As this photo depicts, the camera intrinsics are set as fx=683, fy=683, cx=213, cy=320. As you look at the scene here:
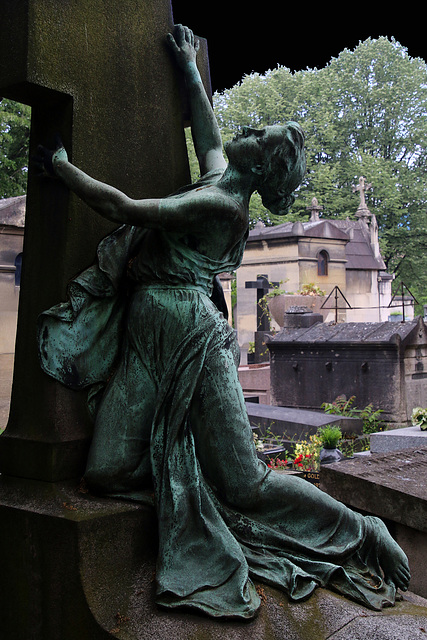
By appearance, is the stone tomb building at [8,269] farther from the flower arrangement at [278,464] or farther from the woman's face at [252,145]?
the woman's face at [252,145]

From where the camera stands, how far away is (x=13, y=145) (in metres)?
16.0

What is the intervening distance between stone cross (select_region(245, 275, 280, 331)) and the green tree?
7.82 meters

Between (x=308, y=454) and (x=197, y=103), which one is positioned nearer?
(x=197, y=103)

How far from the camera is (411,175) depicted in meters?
38.4

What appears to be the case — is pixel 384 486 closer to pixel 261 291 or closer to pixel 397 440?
pixel 397 440

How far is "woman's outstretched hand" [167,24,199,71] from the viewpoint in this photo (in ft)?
11.7

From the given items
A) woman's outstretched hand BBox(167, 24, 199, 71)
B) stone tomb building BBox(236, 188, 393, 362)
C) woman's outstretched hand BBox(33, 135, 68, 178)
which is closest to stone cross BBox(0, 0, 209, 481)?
woman's outstretched hand BBox(33, 135, 68, 178)

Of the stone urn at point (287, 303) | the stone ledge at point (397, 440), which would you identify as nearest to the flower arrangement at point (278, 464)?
the stone ledge at point (397, 440)

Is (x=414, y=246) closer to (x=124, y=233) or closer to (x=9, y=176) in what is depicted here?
(x=9, y=176)

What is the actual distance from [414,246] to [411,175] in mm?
4111

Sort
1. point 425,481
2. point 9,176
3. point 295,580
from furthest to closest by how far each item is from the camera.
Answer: point 9,176
point 425,481
point 295,580

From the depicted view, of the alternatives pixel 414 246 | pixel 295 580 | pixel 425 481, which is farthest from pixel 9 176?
pixel 414 246

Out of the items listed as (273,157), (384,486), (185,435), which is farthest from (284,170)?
(384,486)

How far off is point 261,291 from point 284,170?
18.7m
